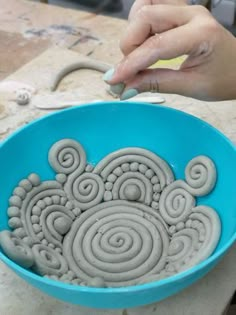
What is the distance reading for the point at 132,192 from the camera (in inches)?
23.7

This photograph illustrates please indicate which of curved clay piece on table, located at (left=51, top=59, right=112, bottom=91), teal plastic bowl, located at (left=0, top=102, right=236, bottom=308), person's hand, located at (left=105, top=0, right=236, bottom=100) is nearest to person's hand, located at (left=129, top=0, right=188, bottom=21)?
person's hand, located at (left=105, top=0, right=236, bottom=100)

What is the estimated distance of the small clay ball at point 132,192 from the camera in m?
0.60

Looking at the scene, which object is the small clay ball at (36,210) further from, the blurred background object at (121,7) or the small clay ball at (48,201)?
the blurred background object at (121,7)

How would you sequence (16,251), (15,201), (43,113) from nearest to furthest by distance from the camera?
(16,251) < (15,201) < (43,113)

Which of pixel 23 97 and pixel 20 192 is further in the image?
pixel 23 97

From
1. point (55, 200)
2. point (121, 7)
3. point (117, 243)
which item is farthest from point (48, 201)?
point (121, 7)

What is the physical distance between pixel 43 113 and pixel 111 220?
0.77 ft

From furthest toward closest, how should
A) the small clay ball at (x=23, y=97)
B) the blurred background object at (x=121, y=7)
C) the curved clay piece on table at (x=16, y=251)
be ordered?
the blurred background object at (x=121, y=7), the small clay ball at (x=23, y=97), the curved clay piece on table at (x=16, y=251)

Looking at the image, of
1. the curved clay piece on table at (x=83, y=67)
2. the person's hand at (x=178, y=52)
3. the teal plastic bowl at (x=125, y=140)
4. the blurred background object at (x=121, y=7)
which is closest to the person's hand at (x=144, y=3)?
the person's hand at (x=178, y=52)

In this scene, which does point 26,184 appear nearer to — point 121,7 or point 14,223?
point 14,223

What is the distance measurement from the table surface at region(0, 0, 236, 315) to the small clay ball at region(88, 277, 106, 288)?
0.09 ft

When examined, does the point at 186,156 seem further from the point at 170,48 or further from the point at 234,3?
the point at 234,3

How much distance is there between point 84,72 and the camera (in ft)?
2.66

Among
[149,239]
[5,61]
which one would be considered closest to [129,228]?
[149,239]
